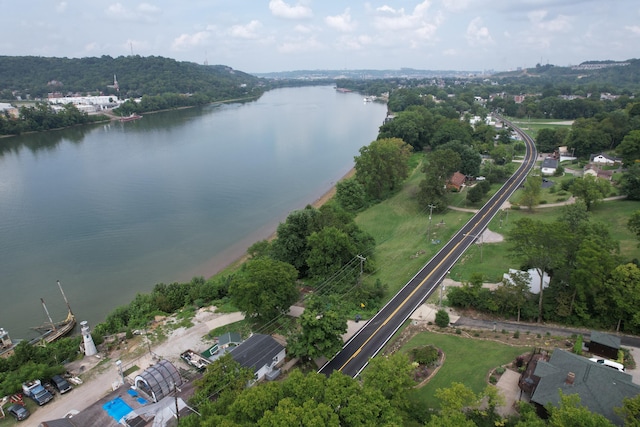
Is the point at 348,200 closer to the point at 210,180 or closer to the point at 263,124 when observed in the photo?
the point at 210,180

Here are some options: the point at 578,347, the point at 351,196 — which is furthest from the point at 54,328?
the point at 578,347

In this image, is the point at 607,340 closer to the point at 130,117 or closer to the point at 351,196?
the point at 351,196

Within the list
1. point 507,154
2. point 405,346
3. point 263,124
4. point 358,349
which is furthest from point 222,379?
point 263,124

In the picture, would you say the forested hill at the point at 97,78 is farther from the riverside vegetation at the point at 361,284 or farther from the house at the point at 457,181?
the riverside vegetation at the point at 361,284

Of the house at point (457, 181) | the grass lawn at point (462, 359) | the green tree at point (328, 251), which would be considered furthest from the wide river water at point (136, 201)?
the grass lawn at point (462, 359)

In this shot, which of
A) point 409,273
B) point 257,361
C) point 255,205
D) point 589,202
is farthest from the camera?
point 255,205

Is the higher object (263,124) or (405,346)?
(263,124)

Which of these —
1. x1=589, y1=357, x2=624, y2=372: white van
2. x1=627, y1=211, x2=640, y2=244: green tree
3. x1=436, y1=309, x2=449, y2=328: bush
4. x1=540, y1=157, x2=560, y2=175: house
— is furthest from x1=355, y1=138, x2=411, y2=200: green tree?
x1=589, y1=357, x2=624, y2=372: white van
